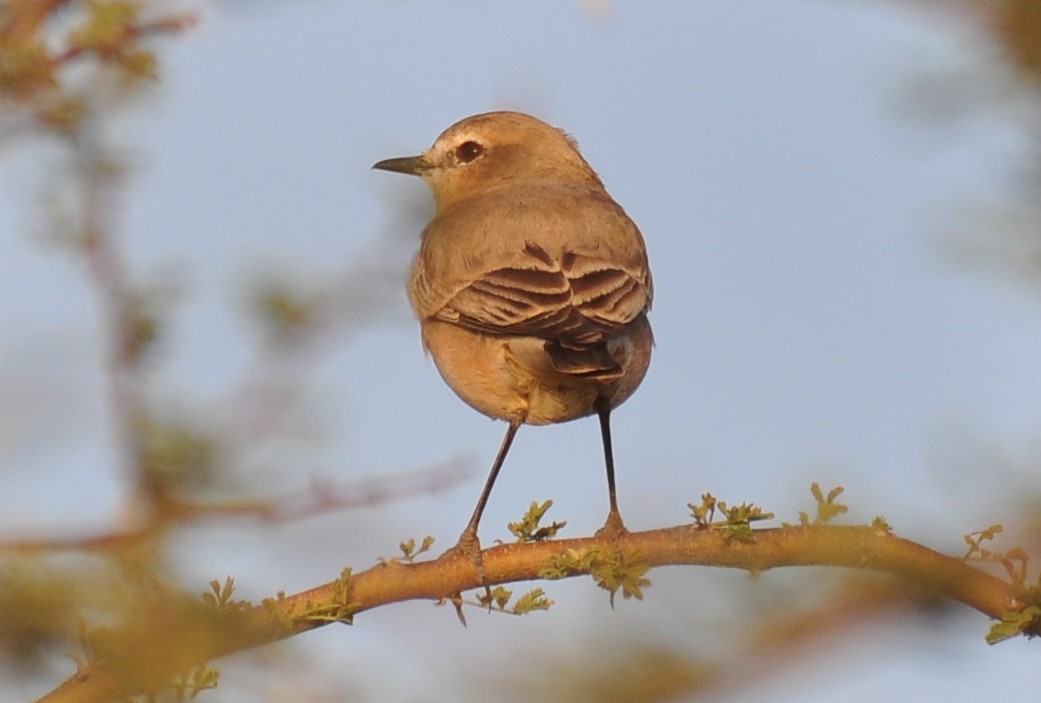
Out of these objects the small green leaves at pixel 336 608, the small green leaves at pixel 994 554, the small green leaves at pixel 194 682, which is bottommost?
the small green leaves at pixel 194 682

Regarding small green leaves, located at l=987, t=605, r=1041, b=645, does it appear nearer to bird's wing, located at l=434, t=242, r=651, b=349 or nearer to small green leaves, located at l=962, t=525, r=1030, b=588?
small green leaves, located at l=962, t=525, r=1030, b=588

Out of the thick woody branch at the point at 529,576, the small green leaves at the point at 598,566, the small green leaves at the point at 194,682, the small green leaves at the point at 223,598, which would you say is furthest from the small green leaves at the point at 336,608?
the small green leaves at the point at 194,682

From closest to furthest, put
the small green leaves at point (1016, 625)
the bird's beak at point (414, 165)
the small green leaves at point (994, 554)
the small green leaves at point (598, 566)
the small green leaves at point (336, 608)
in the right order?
the small green leaves at point (994, 554), the small green leaves at point (1016, 625), the small green leaves at point (598, 566), the small green leaves at point (336, 608), the bird's beak at point (414, 165)

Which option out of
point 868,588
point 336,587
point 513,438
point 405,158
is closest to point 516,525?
point 336,587

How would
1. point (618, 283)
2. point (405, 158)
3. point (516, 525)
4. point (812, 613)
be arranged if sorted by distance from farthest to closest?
point (405, 158)
point (618, 283)
point (516, 525)
point (812, 613)

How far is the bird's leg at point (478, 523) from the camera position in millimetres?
4539

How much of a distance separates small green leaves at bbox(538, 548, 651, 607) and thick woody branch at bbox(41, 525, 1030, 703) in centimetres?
2

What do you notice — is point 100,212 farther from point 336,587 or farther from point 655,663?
point 655,663

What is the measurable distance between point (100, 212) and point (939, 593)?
2026 mm

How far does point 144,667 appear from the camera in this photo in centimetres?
156

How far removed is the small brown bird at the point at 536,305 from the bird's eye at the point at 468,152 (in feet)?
1.96

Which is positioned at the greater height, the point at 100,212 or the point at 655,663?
the point at 100,212

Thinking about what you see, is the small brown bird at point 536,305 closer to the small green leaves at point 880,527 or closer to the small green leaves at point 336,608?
the small green leaves at point 336,608

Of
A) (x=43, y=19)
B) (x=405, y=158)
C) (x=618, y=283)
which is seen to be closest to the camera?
(x=43, y=19)
